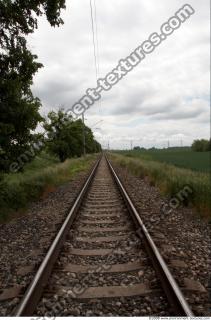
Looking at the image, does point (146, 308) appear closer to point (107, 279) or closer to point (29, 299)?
point (107, 279)

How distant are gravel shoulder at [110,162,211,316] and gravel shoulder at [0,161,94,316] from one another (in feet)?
7.01

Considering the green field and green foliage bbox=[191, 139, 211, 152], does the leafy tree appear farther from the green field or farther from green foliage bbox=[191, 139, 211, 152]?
green foliage bbox=[191, 139, 211, 152]

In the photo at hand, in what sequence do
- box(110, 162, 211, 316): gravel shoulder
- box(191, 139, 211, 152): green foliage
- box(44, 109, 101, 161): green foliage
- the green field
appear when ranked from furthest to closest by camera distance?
box(191, 139, 211, 152): green foliage
box(44, 109, 101, 161): green foliage
the green field
box(110, 162, 211, 316): gravel shoulder

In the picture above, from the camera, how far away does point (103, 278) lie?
195 inches

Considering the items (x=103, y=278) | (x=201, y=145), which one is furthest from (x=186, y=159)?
(x=201, y=145)

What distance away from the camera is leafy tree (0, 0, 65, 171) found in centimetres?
898

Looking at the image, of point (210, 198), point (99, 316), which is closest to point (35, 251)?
point (99, 316)

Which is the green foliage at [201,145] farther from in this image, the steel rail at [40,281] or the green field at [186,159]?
the steel rail at [40,281]

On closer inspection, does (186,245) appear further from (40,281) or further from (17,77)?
(17,77)

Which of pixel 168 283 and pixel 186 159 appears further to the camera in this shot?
pixel 186 159

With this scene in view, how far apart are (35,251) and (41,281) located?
Result: 1.74 metres

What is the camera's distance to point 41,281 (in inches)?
181

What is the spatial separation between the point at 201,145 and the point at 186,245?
10469 cm

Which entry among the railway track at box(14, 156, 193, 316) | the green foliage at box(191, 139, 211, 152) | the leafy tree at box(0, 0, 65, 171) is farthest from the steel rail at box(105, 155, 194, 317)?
the green foliage at box(191, 139, 211, 152)
